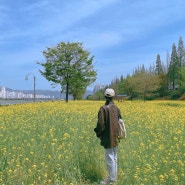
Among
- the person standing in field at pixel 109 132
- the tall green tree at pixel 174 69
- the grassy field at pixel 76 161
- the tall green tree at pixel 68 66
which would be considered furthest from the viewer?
the tall green tree at pixel 174 69

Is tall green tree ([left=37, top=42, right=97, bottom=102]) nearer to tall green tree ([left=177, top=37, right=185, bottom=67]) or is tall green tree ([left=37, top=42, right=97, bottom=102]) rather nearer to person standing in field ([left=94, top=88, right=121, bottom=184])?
person standing in field ([left=94, top=88, right=121, bottom=184])

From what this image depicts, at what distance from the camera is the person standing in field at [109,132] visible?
244 inches

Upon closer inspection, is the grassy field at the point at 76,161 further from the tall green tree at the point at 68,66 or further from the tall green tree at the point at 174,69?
the tall green tree at the point at 174,69

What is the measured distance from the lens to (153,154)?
7035 mm

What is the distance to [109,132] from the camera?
6.25m

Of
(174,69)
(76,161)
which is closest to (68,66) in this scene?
(76,161)

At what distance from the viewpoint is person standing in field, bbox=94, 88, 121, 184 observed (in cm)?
619

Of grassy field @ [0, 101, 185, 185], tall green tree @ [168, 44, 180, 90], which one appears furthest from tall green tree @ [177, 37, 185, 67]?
grassy field @ [0, 101, 185, 185]

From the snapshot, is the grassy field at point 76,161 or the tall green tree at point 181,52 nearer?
the grassy field at point 76,161

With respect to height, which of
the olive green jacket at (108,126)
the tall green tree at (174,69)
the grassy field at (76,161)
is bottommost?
the grassy field at (76,161)

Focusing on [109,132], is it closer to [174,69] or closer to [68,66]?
[68,66]

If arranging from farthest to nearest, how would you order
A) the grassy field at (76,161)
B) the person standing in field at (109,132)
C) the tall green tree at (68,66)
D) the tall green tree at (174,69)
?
the tall green tree at (174,69)
the tall green tree at (68,66)
the person standing in field at (109,132)
the grassy field at (76,161)

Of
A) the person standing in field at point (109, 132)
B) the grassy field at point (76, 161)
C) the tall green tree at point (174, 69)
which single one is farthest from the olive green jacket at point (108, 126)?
the tall green tree at point (174, 69)

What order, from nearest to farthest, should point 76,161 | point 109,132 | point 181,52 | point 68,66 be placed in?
point 109,132
point 76,161
point 68,66
point 181,52
